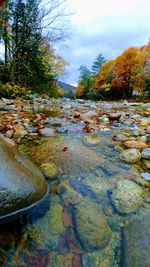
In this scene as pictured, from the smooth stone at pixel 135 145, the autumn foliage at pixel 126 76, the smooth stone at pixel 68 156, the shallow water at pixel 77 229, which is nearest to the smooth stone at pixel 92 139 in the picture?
the smooth stone at pixel 68 156

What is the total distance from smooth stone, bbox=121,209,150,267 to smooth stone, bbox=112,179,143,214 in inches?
3.3

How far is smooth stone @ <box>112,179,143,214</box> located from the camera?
1.63 meters

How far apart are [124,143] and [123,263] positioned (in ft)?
6.24

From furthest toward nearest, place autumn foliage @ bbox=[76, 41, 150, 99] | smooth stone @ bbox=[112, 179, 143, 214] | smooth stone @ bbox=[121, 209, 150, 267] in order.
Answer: autumn foliage @ bbox=[76, 41, 150, 99] < smooth stone @ bbox=[112, 179, 143, 214] < smooth stone @ bbox=[121, 209, 150, 267]

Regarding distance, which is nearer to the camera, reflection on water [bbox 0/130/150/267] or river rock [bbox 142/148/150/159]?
reflection on water [bbox 0/130/150/267]

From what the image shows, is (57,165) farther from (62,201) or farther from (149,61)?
(149,61)

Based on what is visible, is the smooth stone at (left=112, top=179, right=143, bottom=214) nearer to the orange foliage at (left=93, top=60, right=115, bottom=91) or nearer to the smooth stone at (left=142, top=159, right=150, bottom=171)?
the smooth stone at (left=142, top=159, right=150, bottom=171)

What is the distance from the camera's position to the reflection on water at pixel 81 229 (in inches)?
A: 49.2

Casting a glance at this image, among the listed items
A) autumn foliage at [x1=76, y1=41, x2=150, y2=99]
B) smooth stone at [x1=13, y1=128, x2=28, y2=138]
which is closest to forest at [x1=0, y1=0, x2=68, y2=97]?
smooth stone at [x1=13, y1=128, x2=28, y2=138]

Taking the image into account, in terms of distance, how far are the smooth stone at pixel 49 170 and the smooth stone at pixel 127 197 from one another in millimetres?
621

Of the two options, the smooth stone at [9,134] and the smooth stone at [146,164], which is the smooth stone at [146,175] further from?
the smooth stone at [9,134]

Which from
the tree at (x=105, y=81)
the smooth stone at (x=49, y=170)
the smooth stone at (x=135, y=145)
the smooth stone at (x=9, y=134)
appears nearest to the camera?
the smooth stone at (x=49, y=170)

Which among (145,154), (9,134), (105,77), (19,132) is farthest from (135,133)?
(105,77)

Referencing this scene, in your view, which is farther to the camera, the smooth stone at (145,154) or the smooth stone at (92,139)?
the smooth stone at (92,139)
